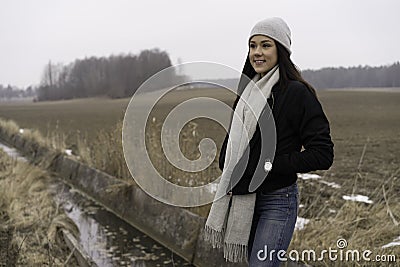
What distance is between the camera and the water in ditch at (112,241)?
201 inches

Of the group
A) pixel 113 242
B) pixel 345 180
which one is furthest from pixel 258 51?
pixel 345 180

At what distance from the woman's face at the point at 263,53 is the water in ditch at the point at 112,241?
3229 mm

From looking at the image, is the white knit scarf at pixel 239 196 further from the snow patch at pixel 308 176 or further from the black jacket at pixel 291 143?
the snow patch at pixel 308 176

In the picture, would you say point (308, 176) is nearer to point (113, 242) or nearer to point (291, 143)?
point (113, 242)

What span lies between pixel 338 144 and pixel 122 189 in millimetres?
9434

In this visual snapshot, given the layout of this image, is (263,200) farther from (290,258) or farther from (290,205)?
(290,258)

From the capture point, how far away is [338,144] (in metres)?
14.6

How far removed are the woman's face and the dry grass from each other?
2846 mm

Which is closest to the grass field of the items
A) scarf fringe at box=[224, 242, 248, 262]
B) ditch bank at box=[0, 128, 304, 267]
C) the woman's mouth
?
ditch bank at box=[0, 128, 304, 267]

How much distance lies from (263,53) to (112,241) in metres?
4.24

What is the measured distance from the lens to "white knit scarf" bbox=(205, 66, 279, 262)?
2.17 meters

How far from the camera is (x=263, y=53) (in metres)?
2.17

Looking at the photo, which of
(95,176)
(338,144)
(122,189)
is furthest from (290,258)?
(338,144)

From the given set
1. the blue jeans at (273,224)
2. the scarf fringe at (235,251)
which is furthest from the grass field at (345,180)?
the scarf fringe at (235,251)
